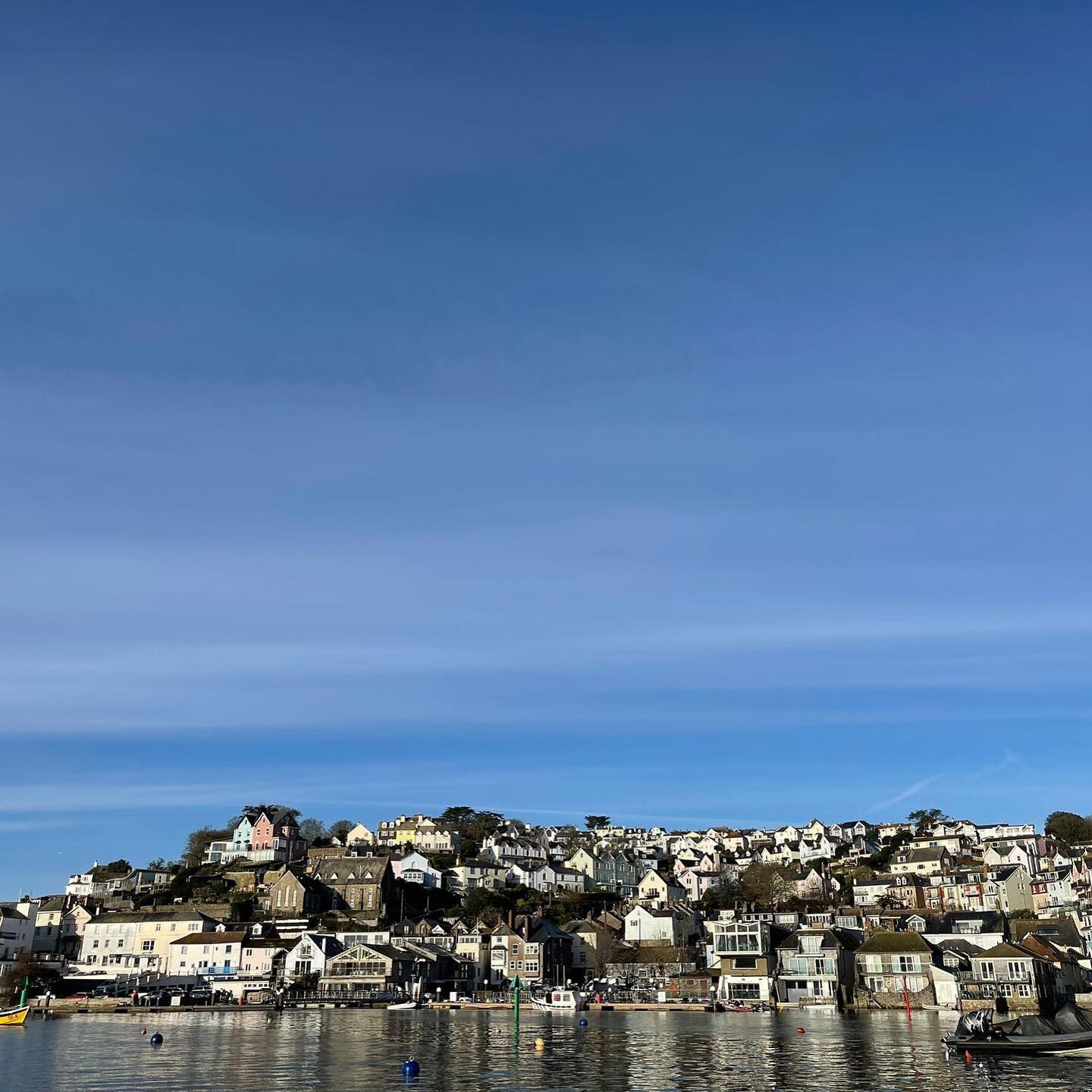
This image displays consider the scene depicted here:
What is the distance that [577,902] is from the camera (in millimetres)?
157500

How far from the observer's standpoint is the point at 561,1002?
340 ft

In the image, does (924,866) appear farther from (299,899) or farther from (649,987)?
(299,899)

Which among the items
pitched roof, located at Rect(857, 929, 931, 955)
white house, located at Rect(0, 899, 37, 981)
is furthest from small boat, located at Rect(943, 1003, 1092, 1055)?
white house, located at Rect(0, 899, 37, 981)

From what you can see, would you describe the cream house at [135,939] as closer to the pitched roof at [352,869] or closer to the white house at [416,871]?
the pitched roof at [352,869]

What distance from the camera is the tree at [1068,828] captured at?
7397 inches

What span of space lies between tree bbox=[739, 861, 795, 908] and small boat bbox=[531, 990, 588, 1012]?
52593mm

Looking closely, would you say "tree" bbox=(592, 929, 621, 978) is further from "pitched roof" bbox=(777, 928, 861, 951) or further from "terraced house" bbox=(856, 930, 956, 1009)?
"terraced house" bbox=(856, 930, 956, 1009)

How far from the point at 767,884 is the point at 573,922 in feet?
121

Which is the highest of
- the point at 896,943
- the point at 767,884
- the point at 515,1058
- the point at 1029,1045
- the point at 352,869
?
the point at 352,869

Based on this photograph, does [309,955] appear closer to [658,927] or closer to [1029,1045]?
[658,927]

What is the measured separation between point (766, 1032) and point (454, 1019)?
30639 millimetres

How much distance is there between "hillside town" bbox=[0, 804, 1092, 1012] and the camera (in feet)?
344

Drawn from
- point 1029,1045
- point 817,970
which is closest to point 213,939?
point 817,970

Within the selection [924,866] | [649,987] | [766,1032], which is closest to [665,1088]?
[766,1032]
